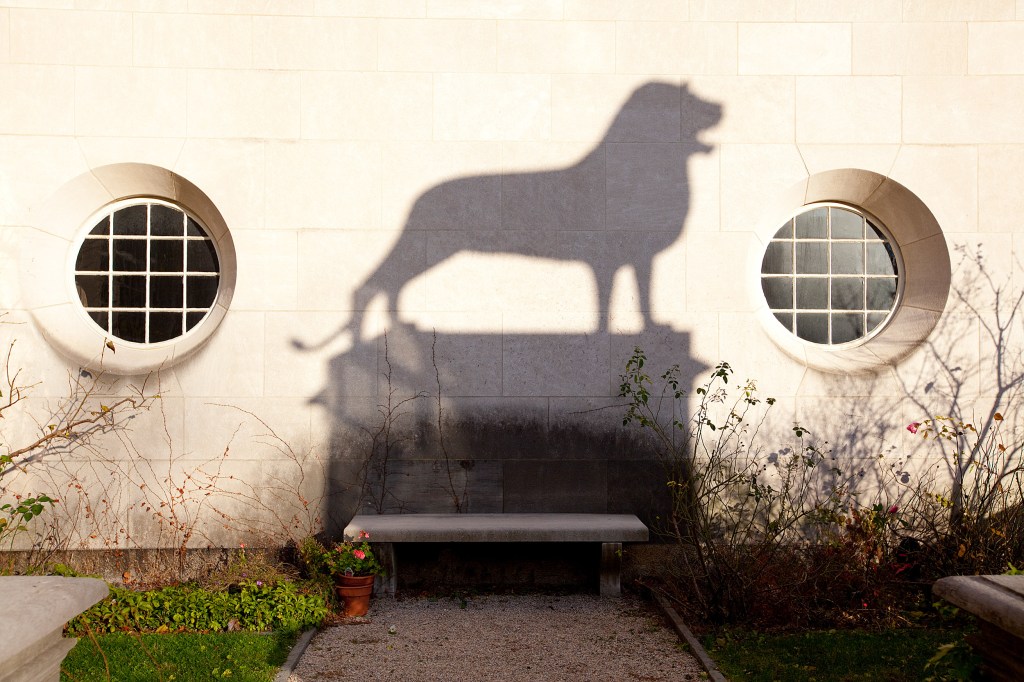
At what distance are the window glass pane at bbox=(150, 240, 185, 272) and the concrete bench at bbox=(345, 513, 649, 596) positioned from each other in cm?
279

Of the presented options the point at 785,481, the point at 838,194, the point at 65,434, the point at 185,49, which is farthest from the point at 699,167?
the point at 65,434

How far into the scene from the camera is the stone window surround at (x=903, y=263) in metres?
6.38

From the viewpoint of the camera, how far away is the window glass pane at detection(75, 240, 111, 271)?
21.5ft

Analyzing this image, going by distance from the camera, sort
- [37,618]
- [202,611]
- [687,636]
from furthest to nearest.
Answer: [202,611] < [687,636] < [37,618]

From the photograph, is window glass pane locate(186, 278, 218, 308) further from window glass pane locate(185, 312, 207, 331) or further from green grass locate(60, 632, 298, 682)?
green grass locate(60, 632, 298, 682)

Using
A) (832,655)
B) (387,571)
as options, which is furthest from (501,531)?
(832,655)

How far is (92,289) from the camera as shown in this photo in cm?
653

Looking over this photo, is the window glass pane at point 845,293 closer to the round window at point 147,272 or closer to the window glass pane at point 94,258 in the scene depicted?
the round window at point 147,272

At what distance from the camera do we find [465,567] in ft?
20.5

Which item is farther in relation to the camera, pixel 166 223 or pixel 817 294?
pixel 817 294

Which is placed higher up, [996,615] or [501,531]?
[996,615]

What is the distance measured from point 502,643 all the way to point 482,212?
343 centimetres

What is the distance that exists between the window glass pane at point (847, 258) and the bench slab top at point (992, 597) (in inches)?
166

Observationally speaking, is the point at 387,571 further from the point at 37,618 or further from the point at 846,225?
the point at 846,225
